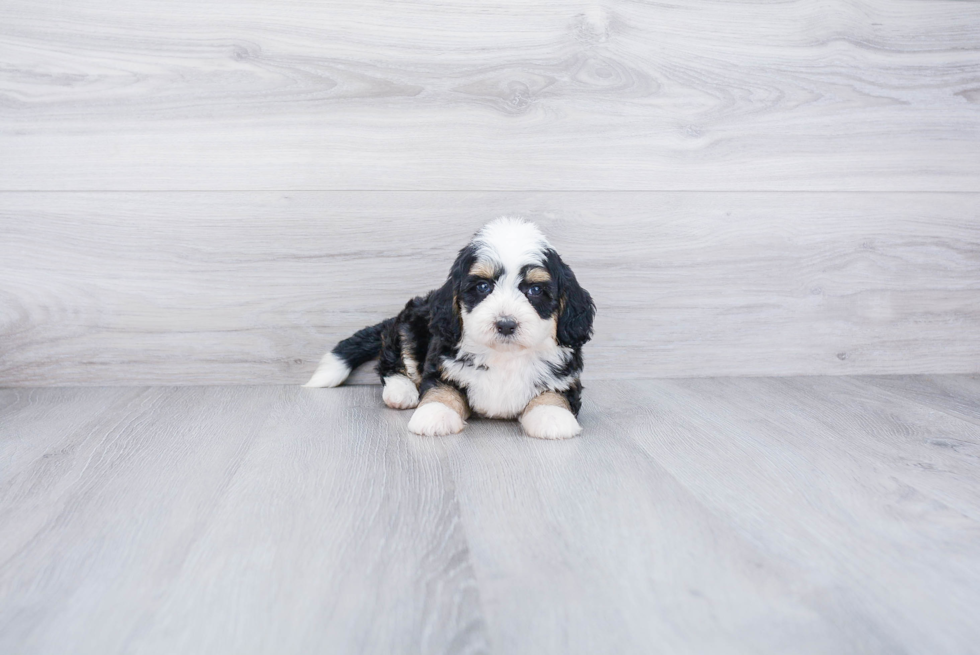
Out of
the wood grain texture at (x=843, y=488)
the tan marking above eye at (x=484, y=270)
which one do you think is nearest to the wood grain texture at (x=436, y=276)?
the wood grain texture at (x=843, y=488)

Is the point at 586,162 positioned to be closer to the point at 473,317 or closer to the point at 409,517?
the point at 473,317

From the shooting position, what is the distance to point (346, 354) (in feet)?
8.08

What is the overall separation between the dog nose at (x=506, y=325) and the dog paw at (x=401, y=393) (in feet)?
1.73

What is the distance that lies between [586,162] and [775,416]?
1.06m

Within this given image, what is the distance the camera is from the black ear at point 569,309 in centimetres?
196

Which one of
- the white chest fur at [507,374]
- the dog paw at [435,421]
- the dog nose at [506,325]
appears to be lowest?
the dog paw at [435,421]

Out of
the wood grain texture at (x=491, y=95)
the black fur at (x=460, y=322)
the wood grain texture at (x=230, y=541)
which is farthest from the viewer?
the wood grain texture at (x=491, y=95)

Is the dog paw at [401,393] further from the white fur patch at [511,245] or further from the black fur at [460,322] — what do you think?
the white fur patch at [511,245]

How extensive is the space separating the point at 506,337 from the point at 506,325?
→ 0.03 meters

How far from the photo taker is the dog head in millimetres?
1835

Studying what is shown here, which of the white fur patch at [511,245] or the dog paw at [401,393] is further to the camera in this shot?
the dog paw at [401,393]

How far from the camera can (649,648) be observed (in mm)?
916

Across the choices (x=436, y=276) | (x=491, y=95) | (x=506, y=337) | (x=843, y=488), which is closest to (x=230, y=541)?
(x=506, y=337)

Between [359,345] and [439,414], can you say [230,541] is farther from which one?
[359,345]
